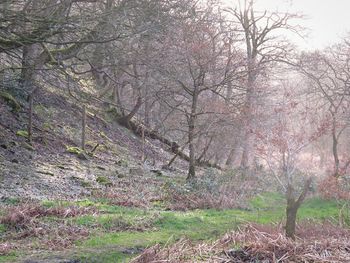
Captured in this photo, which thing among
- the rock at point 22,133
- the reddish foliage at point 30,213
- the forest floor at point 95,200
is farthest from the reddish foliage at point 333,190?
the rock at point 22,133

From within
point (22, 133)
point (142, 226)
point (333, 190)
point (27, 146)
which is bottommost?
point (142, 226)

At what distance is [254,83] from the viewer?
65.4ft

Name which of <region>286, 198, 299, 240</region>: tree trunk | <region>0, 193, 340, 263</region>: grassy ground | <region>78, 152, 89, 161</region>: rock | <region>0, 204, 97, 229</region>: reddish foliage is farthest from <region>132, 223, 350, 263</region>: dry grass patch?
<region>78, 152, 89, 161</region>: rock

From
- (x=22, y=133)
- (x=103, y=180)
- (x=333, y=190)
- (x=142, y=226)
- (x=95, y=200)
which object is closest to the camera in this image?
(x=142, y=226)

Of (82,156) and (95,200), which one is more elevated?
(82,156)

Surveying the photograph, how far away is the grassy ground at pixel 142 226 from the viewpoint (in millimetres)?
8211

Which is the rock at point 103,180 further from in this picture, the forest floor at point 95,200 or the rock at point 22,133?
the rock at point 22,133

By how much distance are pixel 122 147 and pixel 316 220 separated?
12874 mm

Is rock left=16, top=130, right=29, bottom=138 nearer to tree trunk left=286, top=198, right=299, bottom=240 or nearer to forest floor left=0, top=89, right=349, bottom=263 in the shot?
forest floor left=0, top=89, right=349, bottom=263

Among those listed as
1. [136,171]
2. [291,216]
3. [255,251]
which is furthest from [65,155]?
[255,251]

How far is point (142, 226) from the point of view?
1016 cm

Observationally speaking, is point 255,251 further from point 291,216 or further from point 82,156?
point 82,156

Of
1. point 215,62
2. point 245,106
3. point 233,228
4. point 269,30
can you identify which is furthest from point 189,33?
point 269,30

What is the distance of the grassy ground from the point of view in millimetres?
8211
